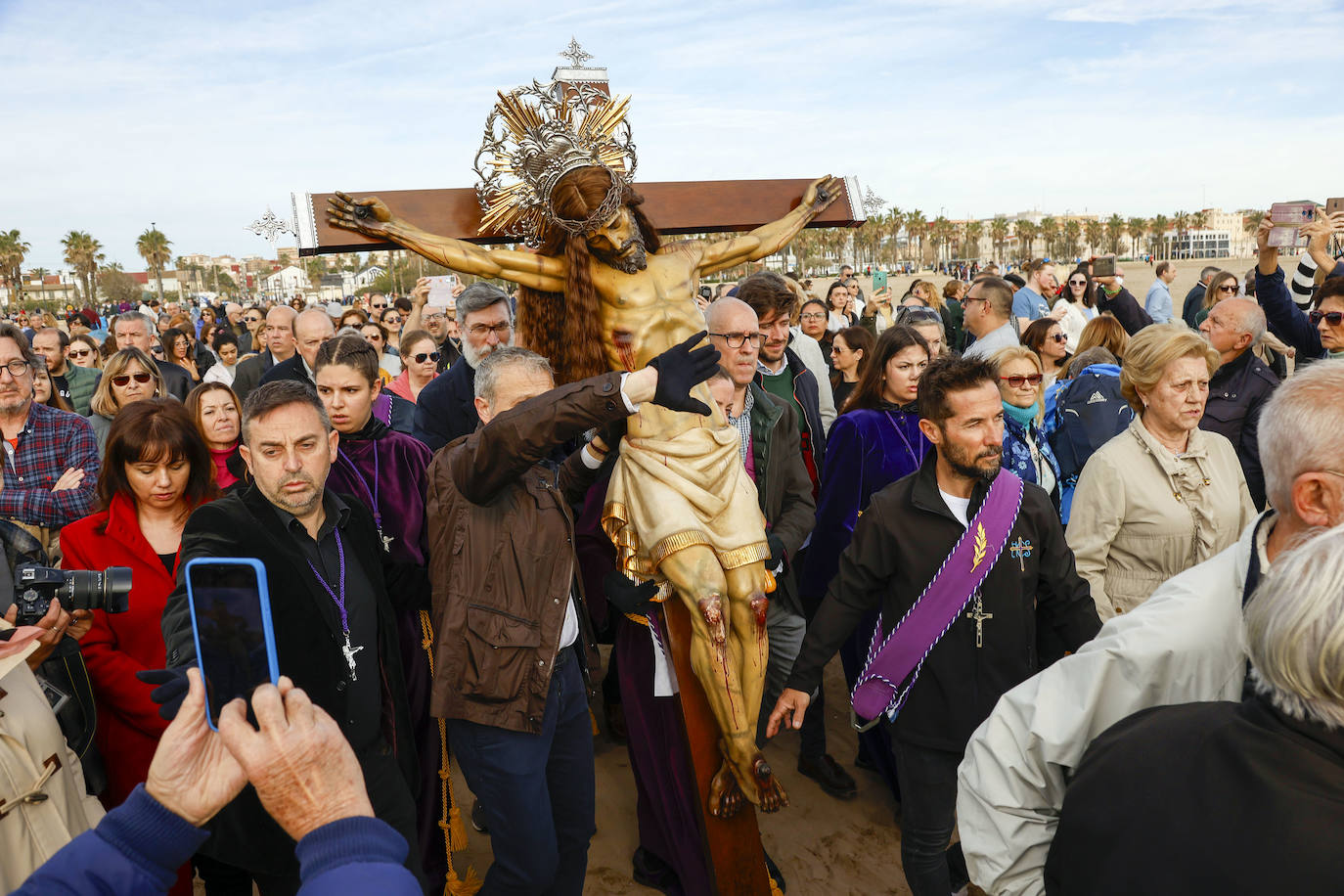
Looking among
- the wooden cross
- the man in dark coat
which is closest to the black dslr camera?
the wooden cross

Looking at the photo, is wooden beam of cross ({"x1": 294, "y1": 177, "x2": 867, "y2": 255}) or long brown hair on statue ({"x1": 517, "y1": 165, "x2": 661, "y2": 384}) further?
wooden beam of cross ({"x1": 294, "y1": 177, "x2": 867, "y2": 255})

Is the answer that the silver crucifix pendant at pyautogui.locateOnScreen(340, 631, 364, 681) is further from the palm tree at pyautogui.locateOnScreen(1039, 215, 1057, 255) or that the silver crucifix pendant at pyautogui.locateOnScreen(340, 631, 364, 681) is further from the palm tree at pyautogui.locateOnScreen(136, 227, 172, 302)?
the palm tree at pyautogui.locateOnScreen(1039, 215, 1057, 255)

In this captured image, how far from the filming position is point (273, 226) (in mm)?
3545

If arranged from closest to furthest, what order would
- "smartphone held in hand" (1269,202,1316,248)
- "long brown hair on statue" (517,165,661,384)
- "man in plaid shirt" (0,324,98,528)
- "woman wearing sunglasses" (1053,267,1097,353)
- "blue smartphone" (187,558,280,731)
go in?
"blue smartphone" (187,558,280,731)
"long brown hair on statue" (517,165,661,384)
"man in plaid shirt" (0,324,98,528)
"smartphone held in hand" (1269,202,1316,248)
"woman wearing sunglasses" (1053,267,1097,353)

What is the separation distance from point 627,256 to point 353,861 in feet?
8.40

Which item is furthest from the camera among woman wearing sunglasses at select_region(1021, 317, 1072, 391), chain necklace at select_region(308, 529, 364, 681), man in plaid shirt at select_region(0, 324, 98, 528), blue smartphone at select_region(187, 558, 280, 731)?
woman wearing sunglasses at select_region(1021, 317, 1072, 391)

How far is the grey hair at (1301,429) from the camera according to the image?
6.06ft

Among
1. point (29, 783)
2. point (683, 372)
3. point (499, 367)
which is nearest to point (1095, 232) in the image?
point (499, 367)

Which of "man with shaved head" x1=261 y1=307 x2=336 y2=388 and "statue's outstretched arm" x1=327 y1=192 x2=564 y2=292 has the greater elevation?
"statue's outstretched arm" x1=327 y1=192 x2=564 y2=292

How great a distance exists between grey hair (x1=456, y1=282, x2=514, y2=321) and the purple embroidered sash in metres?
2.96

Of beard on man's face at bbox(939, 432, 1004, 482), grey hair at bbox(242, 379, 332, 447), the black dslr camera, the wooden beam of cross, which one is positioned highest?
the wooden beam of cross

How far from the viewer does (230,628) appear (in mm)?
1580

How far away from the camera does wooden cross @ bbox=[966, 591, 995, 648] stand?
2936mm

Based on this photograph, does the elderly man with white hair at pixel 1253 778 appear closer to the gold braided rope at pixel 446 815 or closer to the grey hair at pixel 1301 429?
the grey hair at pixel 1301 429
